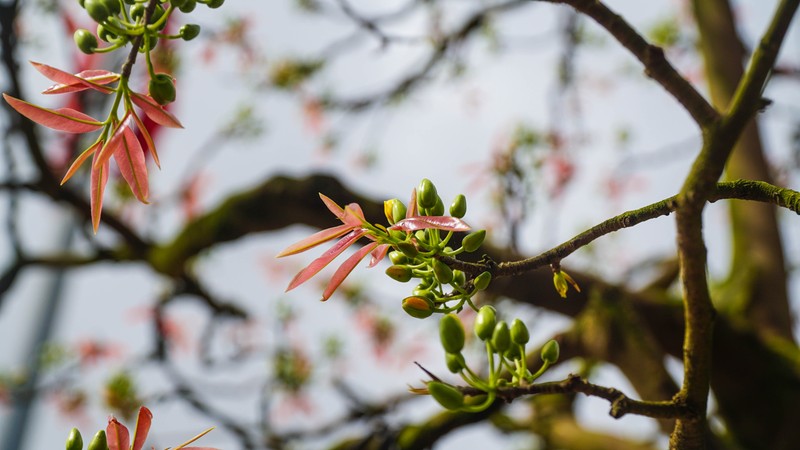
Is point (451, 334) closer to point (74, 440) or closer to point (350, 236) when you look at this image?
point (350, 236)

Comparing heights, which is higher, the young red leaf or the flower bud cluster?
the young red leaf

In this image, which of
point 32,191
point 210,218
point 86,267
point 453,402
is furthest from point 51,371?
point 453,402

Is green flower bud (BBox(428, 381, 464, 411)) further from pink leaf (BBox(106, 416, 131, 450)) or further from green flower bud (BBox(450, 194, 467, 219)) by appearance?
pink leaf (BBox(106, 416, 131, 450))

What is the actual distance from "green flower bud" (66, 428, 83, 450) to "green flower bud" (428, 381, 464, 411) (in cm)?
24

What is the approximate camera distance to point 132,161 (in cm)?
39

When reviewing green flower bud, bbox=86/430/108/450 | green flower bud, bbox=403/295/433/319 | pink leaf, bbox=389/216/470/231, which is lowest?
green flower bud, bbox=86/430/108/450

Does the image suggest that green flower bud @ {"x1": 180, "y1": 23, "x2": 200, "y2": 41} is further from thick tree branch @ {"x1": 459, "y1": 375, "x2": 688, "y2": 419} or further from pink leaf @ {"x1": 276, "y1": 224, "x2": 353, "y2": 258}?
thick tree branch @ {"x1": 459, "y1": 375, "x2": 688, "y2": 419}

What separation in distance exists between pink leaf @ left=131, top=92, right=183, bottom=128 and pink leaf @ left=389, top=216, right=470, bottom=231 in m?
0.14

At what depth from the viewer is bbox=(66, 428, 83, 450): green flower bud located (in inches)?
15.3

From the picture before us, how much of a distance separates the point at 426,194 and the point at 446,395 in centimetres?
12

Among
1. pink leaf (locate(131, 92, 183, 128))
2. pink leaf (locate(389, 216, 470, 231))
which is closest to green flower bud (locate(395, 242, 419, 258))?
pink leaf (locate(389, 216, 470, 231))

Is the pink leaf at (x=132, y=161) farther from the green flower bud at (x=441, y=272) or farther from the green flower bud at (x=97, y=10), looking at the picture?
the green flower bud at (x=441, y=272)

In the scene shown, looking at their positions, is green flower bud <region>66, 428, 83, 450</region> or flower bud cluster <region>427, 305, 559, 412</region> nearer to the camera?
flower bud cluster <region>427, 305, 559, 412</region>

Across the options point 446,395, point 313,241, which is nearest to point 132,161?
point 313,241
